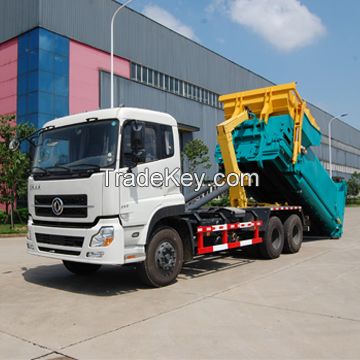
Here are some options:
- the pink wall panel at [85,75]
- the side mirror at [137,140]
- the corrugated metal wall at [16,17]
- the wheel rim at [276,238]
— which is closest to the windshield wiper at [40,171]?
the side mirror at [137,140]

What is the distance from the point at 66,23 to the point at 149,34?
24.4ft

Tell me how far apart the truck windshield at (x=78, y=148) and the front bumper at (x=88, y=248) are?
0.86 m

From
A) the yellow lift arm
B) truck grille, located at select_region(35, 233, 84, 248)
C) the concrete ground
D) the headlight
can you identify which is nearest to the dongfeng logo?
truck grille, located at select_region(35, 233, 84, 248)

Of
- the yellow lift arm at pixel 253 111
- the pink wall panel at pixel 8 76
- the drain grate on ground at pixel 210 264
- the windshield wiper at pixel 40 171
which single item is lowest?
the drain grate on ground at pixel 210 264

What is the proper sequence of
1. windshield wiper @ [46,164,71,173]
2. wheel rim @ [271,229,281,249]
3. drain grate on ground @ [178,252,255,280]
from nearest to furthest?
windshield wiper @ [46,164,71,173] < drain grate on ground @ [178,252,255,280] < wheel rim @ [271,229,281,249]

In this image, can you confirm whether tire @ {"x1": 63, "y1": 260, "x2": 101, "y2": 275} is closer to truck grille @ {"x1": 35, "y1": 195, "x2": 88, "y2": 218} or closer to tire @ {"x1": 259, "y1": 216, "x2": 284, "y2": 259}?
truck grille @ {"x1": 35, "y1": 195, "x2": 88, "y2": 218}

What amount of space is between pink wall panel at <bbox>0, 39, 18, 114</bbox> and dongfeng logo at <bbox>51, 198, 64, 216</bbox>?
2192 centimetres

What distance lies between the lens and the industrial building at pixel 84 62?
25.3 meters

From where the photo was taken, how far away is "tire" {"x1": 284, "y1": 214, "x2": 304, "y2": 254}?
1059 cm

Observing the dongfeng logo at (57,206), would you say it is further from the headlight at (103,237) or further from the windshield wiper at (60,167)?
the headlight at (103,237)

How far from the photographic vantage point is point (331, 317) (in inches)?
211

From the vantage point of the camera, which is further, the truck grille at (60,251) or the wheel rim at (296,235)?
the wheel rim at (296,235)

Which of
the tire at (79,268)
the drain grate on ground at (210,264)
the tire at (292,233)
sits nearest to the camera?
the tire at (79,268)

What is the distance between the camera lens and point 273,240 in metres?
10.1
